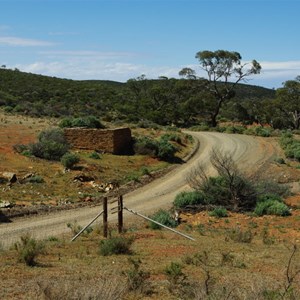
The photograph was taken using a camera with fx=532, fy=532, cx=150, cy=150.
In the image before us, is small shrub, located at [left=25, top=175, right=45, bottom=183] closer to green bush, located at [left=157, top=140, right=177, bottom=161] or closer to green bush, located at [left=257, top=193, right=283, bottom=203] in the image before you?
green bush, located at [left=257, top=193, right=283, bottom=203]

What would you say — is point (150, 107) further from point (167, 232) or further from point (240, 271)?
point (240, 271)

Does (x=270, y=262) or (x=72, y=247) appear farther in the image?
(x=72, y=247)

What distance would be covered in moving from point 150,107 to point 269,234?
44.3m

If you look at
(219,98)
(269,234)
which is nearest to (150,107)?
(219,98)

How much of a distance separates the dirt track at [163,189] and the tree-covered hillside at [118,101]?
13.6 meters

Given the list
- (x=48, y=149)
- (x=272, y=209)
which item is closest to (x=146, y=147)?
(x=48, y=149)

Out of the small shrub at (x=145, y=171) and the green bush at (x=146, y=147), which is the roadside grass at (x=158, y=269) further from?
the green bush at (x=146, y=147)

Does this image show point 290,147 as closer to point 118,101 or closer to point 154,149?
point 154,149

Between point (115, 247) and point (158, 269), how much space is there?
1554 millimetres

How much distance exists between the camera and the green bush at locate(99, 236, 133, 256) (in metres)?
11.2

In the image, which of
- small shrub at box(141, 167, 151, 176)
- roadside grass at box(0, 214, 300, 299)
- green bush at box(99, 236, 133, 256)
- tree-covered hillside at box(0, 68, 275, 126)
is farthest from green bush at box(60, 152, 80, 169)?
tree-covered hillside at box(0, 68, 275, 126)

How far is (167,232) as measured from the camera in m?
14.9

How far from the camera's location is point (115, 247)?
1119 cm

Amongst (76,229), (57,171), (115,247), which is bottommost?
(76,229)
